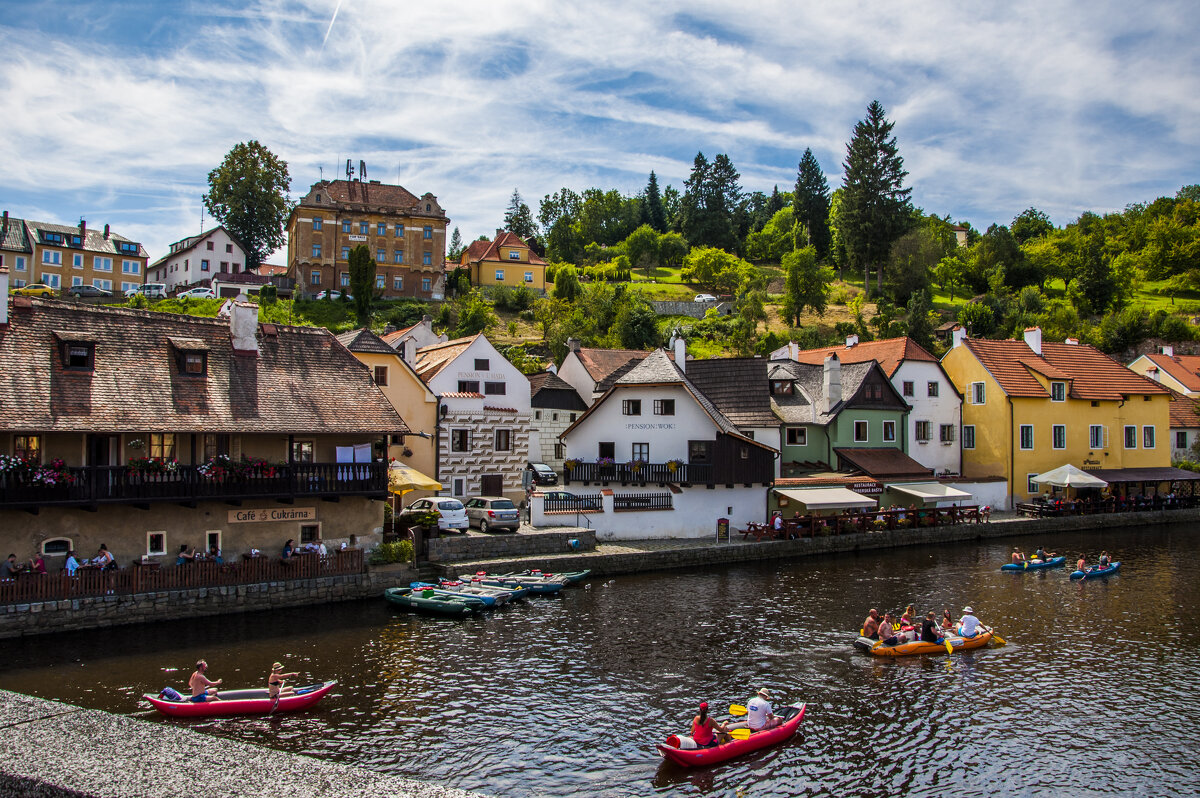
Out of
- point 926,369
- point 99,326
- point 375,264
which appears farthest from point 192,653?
point 375,264

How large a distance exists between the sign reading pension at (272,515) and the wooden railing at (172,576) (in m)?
1.59

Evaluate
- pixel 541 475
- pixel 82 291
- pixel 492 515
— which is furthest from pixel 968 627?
pixel 82 291

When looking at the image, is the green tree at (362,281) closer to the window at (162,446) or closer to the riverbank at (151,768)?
the window at (162,446)

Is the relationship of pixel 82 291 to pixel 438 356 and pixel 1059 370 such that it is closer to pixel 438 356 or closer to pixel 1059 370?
pixel 438 356

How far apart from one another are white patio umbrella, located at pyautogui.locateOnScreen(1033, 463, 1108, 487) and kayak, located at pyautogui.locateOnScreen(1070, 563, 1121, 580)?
1646 centimetres

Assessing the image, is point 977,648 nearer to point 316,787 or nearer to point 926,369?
point 316,787

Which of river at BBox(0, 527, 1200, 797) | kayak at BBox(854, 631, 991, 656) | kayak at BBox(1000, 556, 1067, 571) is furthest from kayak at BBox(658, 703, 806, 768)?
kayak at BBox(1000, 556, 1067, 571)

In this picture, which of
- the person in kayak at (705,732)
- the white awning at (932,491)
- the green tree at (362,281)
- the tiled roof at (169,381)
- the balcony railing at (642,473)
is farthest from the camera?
the green tree at (362,281)

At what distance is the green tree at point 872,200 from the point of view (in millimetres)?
109250

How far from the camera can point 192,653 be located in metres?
24.3

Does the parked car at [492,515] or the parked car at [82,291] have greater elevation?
the parked car at [82,291]

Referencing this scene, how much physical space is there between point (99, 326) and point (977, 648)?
33.0 m

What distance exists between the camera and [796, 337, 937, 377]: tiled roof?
57.2 m

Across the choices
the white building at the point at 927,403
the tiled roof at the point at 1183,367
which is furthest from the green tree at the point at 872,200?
the white building at the point at 927,403
